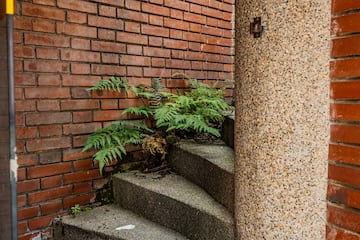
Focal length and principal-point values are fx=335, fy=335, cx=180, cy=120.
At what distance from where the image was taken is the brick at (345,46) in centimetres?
129

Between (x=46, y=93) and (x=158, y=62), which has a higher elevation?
(x=158, y=62)

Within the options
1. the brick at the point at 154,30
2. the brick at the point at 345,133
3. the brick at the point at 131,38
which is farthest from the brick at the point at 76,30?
the brick at the point at 345,133

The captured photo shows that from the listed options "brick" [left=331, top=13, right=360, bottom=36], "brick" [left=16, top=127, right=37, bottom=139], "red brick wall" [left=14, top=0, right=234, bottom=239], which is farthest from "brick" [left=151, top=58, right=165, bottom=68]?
"brick" [left=331, top=13, right=360, bottom=36]

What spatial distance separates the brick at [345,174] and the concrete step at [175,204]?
1.98 ft

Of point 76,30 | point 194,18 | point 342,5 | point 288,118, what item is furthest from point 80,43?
point 342,5

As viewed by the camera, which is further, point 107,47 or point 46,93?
point 107,47

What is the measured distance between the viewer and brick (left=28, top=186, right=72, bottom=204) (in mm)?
2352

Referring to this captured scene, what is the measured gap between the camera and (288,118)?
142cm

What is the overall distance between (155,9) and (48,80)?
1.23 meters

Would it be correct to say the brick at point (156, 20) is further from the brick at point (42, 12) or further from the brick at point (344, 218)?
the brick at point (344, 218)

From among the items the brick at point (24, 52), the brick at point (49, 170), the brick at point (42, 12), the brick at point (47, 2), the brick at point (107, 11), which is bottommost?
the brick at point (49, 170)

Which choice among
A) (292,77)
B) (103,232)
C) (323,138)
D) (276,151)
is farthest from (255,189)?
(103,232)

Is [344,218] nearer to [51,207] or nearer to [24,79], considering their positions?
[51,207]

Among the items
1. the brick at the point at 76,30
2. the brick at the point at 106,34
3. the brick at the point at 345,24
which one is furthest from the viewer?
the brick at the point at 106,34
